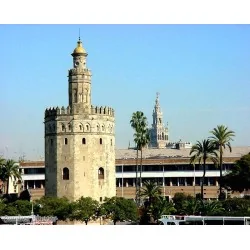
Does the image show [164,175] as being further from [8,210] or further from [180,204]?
[8,210]

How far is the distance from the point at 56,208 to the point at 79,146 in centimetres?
942

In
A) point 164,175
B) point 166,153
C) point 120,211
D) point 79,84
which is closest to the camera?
point 120,211

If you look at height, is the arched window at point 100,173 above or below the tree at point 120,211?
above

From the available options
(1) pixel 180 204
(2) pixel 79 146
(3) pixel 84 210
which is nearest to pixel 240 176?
(1) pixel 180 204

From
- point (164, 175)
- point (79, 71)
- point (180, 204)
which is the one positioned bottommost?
point (180, 204)

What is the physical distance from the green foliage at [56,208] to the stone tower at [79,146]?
6312mm

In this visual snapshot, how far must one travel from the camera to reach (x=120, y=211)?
2324 inches

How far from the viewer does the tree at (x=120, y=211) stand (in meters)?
59.1

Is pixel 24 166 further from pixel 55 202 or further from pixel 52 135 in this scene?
pixel 55 202

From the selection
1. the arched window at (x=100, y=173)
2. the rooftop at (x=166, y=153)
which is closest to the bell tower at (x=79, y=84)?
the arched window at (x=100, y=173)

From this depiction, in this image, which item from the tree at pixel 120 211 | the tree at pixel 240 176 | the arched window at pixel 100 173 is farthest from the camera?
the tree at pixel 240 176

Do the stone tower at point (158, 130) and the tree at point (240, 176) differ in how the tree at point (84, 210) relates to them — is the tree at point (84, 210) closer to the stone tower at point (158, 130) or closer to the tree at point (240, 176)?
the tree at point (240, 176)

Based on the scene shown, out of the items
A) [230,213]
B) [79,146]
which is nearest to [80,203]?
[79,146]
